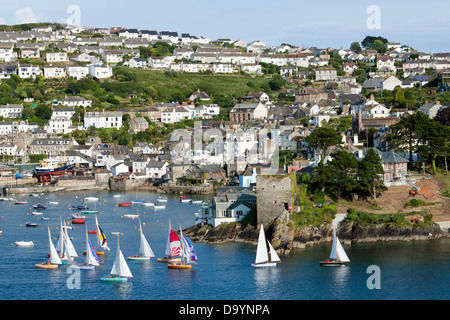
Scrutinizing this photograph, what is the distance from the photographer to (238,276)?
3356 centimetres

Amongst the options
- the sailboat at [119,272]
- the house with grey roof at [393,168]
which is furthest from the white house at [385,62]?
the sailboat at [119,272]

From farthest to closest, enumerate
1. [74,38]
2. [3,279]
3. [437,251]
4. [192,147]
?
[74,38] → [192,147] → [437,251] → [3,279]

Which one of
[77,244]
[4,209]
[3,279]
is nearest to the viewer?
[3,279]

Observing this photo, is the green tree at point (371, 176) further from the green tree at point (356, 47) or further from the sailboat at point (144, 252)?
the green tree at point (356, 47)

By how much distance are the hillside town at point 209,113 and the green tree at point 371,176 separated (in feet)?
1.73

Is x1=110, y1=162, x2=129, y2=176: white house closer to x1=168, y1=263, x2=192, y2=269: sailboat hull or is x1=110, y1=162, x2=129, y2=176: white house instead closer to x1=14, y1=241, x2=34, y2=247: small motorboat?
x1=14, y1=241, x2=34, y2=247: small motorboat

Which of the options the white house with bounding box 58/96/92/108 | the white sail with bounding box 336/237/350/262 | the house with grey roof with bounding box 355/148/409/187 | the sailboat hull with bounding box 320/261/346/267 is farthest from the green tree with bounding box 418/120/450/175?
the white house with bounding box 58/96/92/108

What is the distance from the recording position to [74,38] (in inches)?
5039

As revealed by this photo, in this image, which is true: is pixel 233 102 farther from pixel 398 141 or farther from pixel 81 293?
pixel 81 293

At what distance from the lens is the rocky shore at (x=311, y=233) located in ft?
127

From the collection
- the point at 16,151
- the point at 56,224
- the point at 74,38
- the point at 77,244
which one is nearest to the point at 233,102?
the point at 16,151

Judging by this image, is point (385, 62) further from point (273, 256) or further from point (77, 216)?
point (273, 256)

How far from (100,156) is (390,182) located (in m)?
39.2

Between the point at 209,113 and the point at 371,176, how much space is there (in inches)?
2047
